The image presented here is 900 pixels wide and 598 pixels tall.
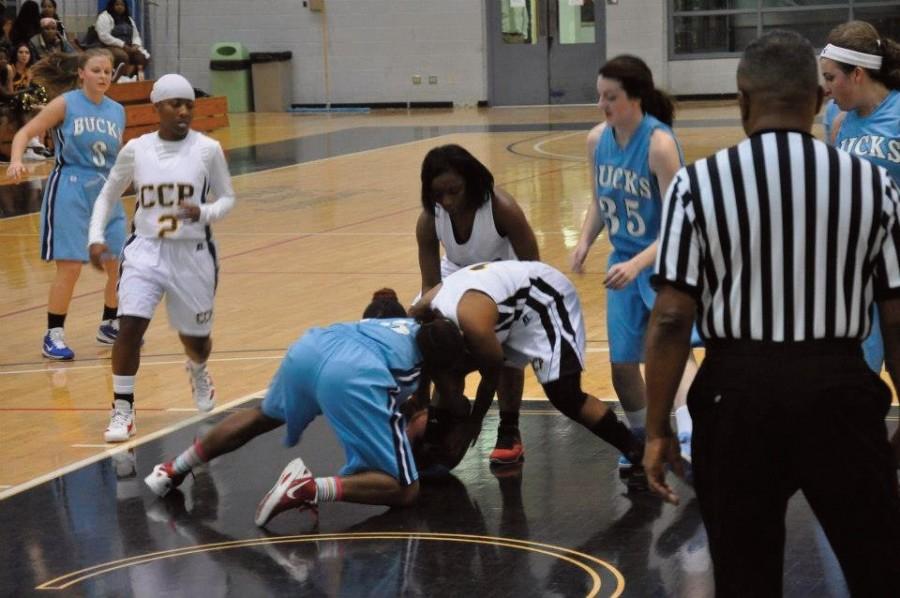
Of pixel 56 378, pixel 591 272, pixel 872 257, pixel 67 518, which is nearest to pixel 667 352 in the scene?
pixel 872 257

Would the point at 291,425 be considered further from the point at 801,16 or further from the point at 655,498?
the point at 801,16

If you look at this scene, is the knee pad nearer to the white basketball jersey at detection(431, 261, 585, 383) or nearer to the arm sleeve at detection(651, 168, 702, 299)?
the white basketball jersey at detection(431, 261, 585, 383)

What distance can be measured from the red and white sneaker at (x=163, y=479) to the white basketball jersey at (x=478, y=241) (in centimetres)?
135

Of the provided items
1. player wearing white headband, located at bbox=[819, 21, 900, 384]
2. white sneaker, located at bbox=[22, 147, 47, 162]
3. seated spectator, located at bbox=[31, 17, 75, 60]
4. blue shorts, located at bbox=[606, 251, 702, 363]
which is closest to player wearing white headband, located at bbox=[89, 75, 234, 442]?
blue shorts, located at bbox=[606, 251, 702, 363]

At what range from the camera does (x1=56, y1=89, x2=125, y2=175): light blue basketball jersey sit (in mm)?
8641

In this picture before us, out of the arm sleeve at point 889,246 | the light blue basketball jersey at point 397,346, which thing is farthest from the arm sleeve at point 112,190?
the arm sleeve at point 889,246

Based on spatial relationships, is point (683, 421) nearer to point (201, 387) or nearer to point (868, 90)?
point (868, 90)

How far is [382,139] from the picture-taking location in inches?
845

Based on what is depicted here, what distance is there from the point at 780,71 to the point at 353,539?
2.69 meters

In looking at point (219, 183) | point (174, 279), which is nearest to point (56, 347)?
point (174, 279)

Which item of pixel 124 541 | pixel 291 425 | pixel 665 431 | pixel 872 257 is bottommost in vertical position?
pixel 124 541

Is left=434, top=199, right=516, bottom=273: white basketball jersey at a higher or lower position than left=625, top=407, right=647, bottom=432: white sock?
higher

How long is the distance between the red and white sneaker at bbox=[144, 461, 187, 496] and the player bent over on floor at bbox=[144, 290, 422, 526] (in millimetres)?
501

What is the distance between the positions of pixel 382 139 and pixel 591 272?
36.6 ft
